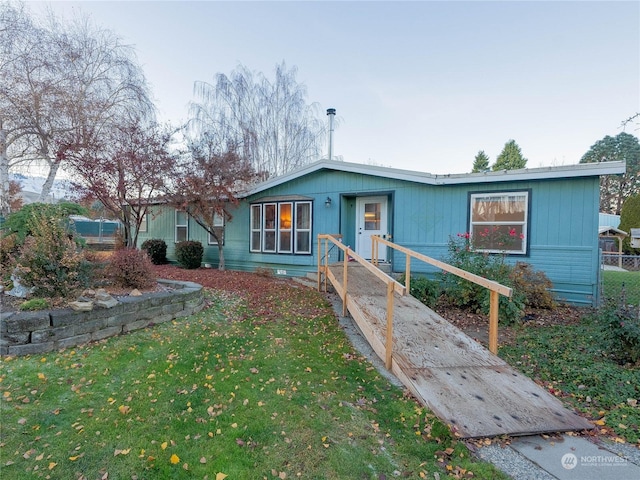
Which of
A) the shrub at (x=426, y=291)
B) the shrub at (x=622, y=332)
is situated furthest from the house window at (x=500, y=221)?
the shrub at (x=622, y=332)

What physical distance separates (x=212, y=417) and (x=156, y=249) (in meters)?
10.3

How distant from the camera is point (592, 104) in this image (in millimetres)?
9812

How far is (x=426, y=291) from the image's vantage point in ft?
21.1

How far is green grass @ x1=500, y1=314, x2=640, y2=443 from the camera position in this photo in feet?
8.57

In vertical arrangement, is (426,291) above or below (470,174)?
below

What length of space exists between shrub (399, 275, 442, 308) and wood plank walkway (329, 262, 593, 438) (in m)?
1.73

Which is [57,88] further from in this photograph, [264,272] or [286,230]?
[264,272]

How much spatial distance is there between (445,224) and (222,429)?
255 inches

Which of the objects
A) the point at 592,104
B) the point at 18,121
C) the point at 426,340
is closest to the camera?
the point at 426,340

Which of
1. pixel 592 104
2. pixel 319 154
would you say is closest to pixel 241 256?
pixel 319 154

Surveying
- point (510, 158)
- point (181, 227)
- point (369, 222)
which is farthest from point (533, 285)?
point (510, 158)

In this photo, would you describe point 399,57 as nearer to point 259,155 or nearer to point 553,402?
point 259,155

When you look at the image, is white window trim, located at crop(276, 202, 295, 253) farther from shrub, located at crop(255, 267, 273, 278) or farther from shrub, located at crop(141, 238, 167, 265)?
shrub, located at crop(141, 238, 167, 265)

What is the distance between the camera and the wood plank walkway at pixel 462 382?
2414 mm
